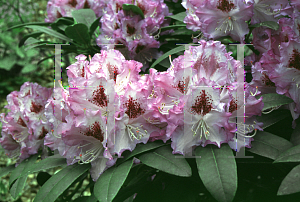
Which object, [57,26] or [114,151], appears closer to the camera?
[114,151]

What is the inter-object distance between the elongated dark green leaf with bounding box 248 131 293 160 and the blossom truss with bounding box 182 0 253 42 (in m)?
0.43

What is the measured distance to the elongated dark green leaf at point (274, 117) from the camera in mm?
1135

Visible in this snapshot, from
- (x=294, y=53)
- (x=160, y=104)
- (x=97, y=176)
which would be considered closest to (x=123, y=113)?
(x=160, y=104)

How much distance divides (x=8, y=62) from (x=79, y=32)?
12.4ft

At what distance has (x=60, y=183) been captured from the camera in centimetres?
106

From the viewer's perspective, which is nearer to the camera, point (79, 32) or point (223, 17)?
point (223, 17)

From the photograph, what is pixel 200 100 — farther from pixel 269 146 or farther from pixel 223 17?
pixel 223 17

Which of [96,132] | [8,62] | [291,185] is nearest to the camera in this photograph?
[291,185]

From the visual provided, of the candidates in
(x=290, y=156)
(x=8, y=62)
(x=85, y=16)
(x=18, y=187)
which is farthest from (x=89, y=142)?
(x=8, y=62)

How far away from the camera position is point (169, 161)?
37.8 inches

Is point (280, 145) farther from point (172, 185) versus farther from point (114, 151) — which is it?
point (114, 151)

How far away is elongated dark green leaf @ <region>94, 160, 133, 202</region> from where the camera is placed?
2.94 feet

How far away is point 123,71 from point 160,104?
0.20 metres

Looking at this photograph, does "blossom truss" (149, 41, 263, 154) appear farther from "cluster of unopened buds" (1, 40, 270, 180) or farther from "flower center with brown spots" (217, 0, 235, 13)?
"flower center with brown spots" (217, 0, 235, 13)
